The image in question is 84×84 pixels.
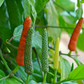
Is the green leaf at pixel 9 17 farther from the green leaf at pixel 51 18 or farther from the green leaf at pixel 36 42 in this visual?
the green leaf at pixel 51 18

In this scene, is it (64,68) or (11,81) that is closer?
(11,81)

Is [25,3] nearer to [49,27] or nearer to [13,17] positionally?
[13,17]

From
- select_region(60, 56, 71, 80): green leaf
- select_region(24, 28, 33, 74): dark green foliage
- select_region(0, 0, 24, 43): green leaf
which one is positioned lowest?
select_region(60, 56, 71, 80): green leaf

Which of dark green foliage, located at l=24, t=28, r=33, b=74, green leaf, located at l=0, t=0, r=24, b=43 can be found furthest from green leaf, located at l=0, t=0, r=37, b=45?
dark green foliage, located at l=24, t=28, r=33, b=74

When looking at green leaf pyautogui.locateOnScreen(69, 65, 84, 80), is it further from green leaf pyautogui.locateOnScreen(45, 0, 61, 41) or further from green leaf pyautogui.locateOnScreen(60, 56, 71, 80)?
green leaf pyautogui.locateOnScreen(45, 0, 61, 41)

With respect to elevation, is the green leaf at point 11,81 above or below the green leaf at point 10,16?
below

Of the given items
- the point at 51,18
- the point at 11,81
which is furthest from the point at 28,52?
the point at 51,18

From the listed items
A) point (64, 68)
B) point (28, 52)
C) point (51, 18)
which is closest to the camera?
point (28, 52)

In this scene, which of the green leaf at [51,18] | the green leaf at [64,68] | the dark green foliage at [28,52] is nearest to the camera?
the dark green foliage at [28,52]

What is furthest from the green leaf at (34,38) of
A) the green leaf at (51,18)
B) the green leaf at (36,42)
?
the green leaf at (51,18)

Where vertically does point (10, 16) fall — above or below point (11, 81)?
above

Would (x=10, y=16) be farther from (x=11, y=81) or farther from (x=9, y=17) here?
(x=11, y=81)

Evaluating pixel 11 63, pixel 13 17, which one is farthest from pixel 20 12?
pixel 11 63
